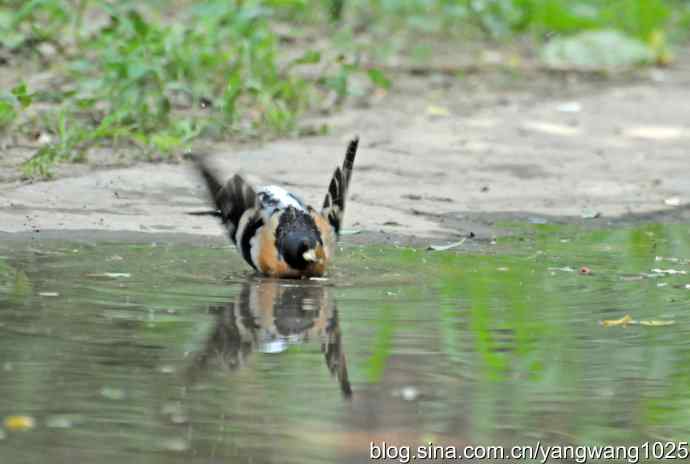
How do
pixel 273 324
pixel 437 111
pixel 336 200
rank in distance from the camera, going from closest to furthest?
pixel 273 324
pixel 336 200
pixel 437 111

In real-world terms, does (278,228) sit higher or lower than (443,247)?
higher

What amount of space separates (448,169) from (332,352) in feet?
14.7

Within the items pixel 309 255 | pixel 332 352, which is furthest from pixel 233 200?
pixel 332 352

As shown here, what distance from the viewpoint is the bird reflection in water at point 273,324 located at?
4.57 metres

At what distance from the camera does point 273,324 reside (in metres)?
5.17

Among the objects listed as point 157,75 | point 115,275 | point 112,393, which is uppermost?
point 112,393

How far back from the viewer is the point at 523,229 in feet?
24.6

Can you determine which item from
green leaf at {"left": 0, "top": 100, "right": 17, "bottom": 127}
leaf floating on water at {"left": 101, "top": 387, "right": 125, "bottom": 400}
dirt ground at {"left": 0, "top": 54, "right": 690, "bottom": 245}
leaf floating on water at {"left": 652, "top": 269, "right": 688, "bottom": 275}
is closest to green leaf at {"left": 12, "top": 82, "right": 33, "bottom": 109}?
green leaf at {"left": 0, "top": 100, "right": 17, "bottom": 127}

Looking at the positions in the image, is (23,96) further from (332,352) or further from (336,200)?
(332,352)

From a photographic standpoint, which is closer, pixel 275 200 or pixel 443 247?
pixel 275 200

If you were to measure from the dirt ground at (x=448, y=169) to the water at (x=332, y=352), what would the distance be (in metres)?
0.71

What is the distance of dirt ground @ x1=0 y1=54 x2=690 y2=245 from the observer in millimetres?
7309

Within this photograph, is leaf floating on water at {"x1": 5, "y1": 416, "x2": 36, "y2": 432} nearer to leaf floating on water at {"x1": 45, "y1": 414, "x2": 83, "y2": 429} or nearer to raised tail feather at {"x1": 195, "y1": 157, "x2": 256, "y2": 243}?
leaf floating on water at {"x1": 45, "y1": 414, "x2": 83, "y2": 429}

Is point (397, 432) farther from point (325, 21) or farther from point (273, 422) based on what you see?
point (325, 21)
